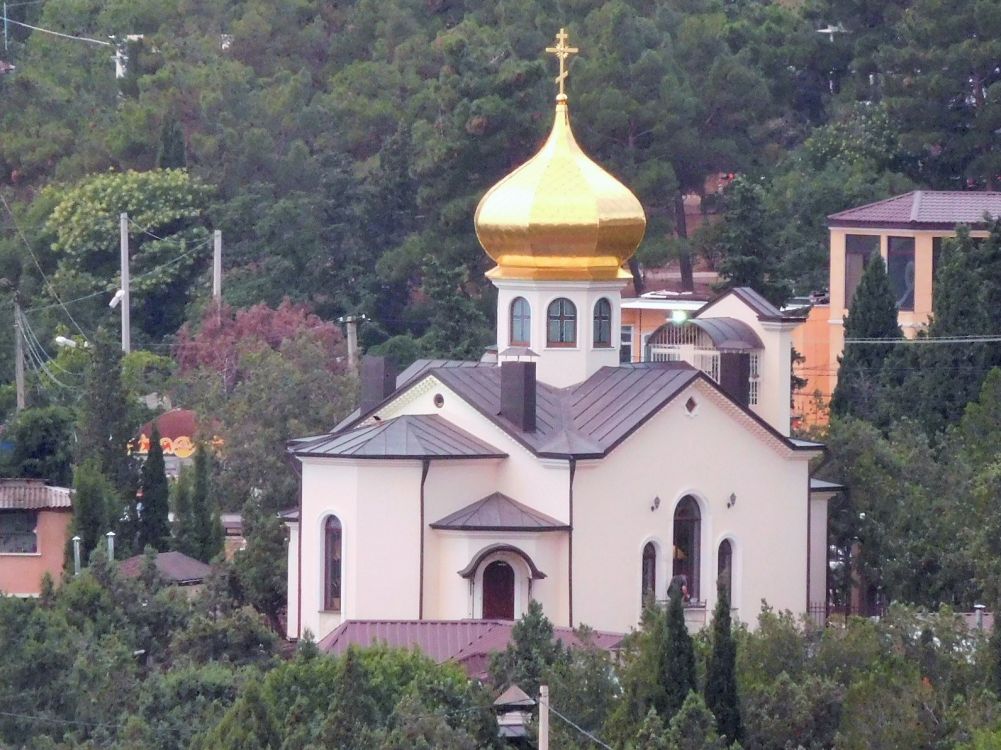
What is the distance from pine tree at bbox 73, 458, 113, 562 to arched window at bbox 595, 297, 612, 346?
22.7 feet

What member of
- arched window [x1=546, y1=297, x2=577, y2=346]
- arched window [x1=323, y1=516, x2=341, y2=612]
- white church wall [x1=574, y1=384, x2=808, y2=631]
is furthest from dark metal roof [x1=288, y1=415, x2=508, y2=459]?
arched window [x1=546, y1=297, x2=577, y2=346]

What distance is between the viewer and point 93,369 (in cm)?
4141

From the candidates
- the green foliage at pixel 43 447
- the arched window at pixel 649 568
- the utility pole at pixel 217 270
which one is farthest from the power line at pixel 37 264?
the arched window at pixel 649 568

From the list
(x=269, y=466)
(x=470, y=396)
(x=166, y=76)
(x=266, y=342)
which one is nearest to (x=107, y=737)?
(x=470, y=396)

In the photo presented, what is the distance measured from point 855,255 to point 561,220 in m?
15.8

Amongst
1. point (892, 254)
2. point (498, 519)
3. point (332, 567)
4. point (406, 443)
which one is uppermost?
point (892, 254)

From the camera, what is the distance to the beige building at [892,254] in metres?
48.1

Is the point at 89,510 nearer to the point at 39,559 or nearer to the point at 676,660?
the point at 39,559

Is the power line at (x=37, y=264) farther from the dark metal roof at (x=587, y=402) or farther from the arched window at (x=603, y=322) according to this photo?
the dark metal roof at (x=587, y=402)

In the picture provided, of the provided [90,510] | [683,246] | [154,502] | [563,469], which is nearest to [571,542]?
[563,469]

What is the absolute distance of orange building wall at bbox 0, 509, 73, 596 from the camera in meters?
40.2

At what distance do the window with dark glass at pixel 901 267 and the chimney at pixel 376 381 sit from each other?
14693 millimetres

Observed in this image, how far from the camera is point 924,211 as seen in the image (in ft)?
159

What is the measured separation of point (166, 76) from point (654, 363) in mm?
29100
